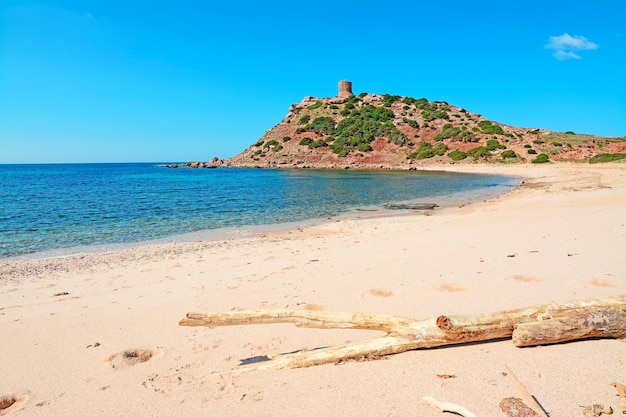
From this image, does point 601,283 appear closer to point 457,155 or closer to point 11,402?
point 11,402

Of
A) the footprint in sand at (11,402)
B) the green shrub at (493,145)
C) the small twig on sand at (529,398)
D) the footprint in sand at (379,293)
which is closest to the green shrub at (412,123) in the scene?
the green shrub at (493,145)

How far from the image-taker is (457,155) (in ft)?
199

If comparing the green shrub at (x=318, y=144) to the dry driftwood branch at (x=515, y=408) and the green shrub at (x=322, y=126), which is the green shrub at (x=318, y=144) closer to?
the green shrub at (x=322, y=126)

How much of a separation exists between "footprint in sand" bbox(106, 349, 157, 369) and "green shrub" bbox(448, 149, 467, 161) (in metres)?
62.1

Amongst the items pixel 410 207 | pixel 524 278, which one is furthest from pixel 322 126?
pixel 524 278

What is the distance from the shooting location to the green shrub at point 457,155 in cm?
6002

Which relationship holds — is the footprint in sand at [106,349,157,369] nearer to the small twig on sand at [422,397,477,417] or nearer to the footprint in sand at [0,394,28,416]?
the footprint in sand at [0,394,28,416]

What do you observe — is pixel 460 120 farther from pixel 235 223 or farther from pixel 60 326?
pixel 60 326

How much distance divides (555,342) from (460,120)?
79.5 m

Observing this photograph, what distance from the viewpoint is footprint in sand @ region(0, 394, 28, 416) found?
10.7ft

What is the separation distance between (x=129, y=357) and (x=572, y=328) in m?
4.68

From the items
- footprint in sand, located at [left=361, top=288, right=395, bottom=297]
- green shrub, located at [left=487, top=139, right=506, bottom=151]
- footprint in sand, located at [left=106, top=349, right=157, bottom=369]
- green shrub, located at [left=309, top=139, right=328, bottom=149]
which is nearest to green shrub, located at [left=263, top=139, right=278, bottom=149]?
green shrub, located at [left=309, top=139, right=328, bottom=149]

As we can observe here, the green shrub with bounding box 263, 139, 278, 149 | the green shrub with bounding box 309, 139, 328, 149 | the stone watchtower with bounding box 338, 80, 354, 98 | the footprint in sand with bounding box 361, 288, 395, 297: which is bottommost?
the footprint in sand with bounding box 361, 288, 395, 297

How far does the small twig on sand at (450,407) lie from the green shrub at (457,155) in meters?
62.1
